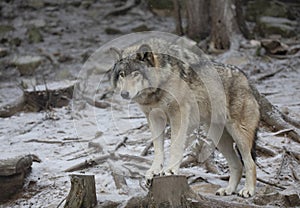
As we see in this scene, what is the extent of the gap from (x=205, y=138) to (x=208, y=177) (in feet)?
2.73

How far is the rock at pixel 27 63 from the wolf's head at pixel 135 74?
323 inches

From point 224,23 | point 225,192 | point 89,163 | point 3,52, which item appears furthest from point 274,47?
point 3,52

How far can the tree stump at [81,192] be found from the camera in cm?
439

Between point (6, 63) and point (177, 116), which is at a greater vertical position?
point (177, 116)

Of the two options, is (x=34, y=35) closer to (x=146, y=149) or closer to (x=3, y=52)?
(x=3, y=52)

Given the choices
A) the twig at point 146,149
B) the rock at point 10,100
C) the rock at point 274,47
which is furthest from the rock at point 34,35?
the twig at point 146,149

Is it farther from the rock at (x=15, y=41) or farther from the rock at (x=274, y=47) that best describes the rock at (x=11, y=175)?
the rock at (x=15, y=41)

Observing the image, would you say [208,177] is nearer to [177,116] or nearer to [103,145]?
[177,116]

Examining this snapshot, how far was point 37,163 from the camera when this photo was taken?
A: 653cm

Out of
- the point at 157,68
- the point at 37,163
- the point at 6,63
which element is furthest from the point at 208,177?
the point at 6,63

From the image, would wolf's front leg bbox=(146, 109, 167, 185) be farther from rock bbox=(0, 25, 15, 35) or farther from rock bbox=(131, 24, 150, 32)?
rock bbox=(0, 25, 15, 35)

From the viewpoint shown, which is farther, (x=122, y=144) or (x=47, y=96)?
(x=47, y=96)

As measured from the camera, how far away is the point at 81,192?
14.4ft

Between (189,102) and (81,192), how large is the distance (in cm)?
136
